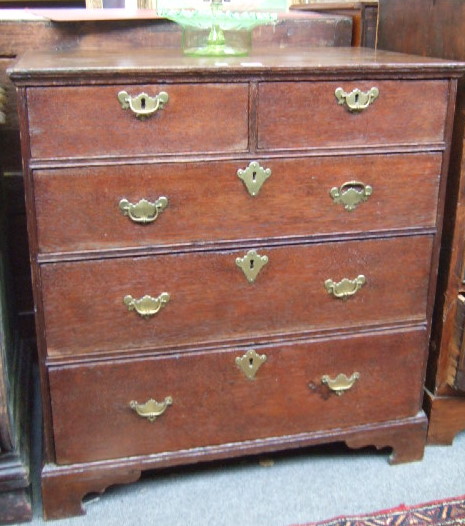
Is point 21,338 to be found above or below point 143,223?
below

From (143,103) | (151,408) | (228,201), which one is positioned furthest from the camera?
(151,408)

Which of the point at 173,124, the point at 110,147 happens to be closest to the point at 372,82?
the point at 173,124

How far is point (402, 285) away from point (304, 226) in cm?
29

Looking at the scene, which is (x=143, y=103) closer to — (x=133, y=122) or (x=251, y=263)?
(x=133, y=122)

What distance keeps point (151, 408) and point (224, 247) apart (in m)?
0.40

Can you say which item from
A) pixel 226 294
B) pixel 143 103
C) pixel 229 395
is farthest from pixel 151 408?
pixel 143 103

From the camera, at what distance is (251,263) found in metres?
1.46

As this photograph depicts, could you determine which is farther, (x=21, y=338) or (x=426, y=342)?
(x=21, y=338)

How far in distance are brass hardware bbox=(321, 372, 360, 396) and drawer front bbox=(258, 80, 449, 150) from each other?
54cm

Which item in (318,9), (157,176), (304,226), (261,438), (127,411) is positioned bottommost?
(261,438)

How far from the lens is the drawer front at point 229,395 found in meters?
1.50

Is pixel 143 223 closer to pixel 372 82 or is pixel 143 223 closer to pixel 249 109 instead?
pixel 249 109

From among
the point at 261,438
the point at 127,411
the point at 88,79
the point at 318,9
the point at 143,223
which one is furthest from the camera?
the point at 318,9

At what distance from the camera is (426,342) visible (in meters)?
1.65
